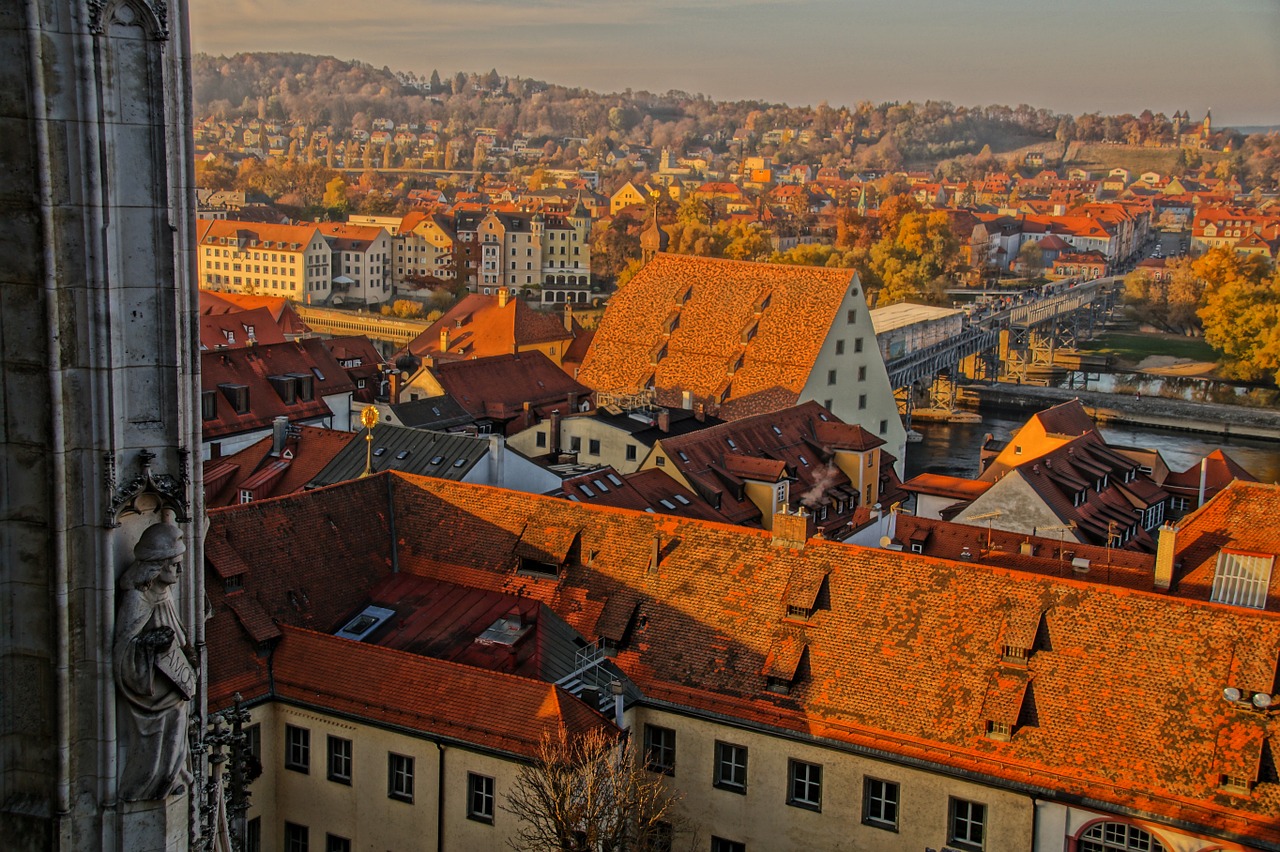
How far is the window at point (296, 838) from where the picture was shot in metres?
28.7

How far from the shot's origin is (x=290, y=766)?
28.9 metres

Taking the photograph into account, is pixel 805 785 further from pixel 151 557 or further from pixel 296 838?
pixel 151 557

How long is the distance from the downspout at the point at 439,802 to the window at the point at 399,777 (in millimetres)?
575

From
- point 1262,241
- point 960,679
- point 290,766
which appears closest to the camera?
point 960,679

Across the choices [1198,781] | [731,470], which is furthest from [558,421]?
[1198,781]

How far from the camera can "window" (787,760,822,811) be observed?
27078 millimetres

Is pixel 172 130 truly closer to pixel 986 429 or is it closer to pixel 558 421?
pixel 558 421

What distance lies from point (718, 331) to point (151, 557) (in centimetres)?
5926

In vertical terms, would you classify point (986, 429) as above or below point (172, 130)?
below

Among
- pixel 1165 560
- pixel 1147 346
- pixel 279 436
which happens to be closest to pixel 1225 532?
pixel 1165 560

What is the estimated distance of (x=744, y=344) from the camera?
6625 centimetres

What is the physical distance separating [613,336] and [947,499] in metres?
19.2

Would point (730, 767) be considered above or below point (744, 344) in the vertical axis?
below

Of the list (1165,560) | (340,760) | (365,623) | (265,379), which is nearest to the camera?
(340,760)
